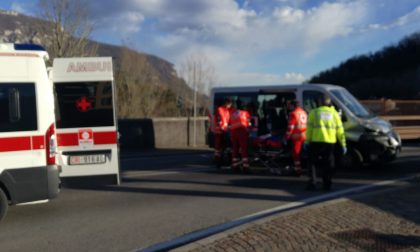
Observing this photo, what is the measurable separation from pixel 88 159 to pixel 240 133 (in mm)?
4280

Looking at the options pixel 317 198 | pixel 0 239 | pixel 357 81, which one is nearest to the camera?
pixel 0 239

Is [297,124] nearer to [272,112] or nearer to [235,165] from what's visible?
[235,165]

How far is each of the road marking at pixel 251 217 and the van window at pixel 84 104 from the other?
2.77 metres

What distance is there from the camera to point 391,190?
8328 mm

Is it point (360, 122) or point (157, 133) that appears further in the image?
point (157, 133)

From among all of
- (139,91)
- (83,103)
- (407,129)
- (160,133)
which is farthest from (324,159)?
(139,91)

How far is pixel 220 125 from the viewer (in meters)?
12.1

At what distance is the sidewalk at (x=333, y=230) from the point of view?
526 cm

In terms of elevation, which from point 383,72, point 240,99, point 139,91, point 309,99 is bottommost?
point 309,99

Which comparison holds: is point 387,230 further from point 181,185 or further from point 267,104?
point 267,104

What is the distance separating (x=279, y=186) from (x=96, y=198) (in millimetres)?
3554

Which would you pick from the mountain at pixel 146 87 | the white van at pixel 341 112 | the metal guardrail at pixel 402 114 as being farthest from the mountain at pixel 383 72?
the white van at pixel 341 112

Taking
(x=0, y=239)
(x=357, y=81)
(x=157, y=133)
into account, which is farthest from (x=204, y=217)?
(x=357, y=81)

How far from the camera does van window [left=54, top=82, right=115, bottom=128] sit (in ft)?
26.1
